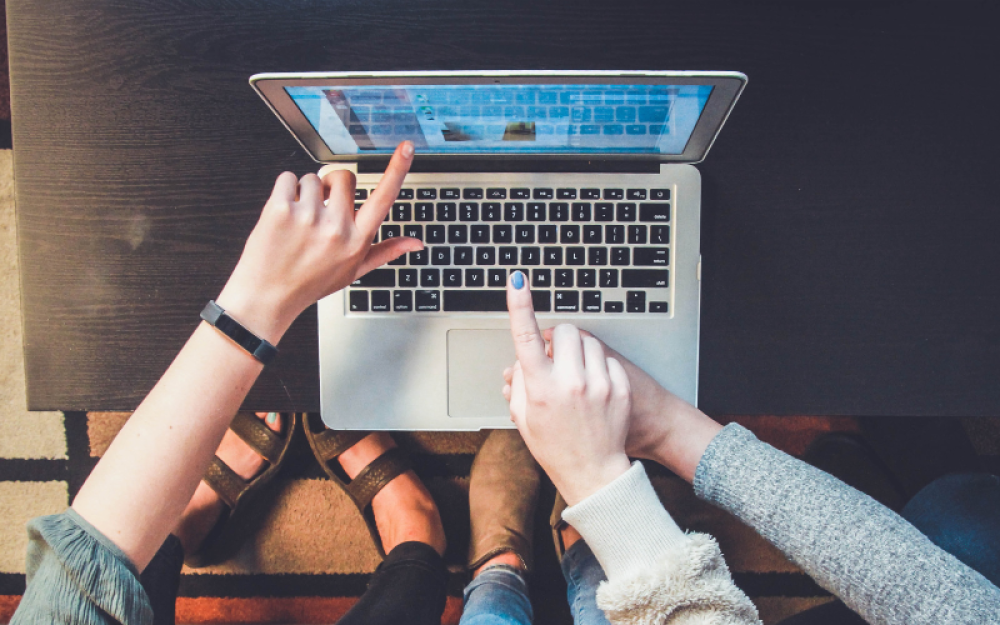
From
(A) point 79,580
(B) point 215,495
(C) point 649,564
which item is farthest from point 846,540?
(B) point 215,495

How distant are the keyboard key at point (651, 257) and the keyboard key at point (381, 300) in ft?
0.95

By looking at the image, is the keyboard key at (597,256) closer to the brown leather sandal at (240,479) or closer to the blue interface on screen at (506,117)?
the blue interface on screen at (506,117)

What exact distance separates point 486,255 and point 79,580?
51 cm

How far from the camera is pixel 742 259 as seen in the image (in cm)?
66

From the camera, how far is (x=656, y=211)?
2.08 ft

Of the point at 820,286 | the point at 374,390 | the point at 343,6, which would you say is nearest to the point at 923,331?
the point at 820,286

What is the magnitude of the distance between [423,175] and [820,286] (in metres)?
0.49

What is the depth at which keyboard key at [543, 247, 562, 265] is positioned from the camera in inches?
25.1

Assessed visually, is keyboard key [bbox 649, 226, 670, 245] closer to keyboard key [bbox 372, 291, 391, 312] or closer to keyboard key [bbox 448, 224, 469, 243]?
keyboard key [bbox 448, 224, 469, 243]

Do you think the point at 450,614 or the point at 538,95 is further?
the point at 450,614

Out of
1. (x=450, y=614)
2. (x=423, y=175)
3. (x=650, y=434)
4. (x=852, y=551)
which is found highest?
(x=423, y=175)

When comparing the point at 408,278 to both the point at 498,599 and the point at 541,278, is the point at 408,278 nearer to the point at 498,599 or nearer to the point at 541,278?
the point at 541,278

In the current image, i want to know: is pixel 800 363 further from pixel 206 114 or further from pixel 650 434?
pixel 206 114

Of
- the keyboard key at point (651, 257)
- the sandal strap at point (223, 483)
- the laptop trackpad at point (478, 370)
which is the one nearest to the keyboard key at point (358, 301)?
the laptop trackpad at point (478, 370)
